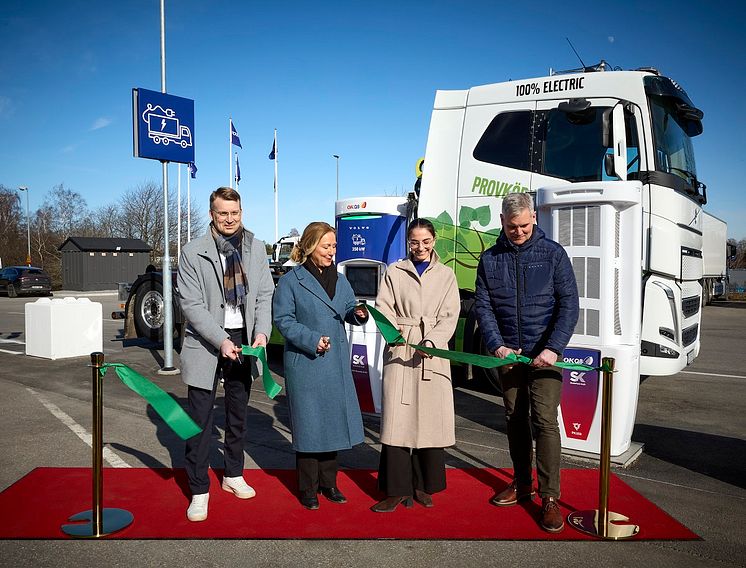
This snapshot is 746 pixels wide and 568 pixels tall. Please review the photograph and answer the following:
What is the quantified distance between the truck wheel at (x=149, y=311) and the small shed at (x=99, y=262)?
26619mm

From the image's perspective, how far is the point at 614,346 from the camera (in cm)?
491

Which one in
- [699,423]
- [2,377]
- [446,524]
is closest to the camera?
[446,524]

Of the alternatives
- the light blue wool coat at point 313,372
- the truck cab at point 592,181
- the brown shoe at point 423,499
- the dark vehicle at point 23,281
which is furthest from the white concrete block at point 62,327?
the dark vehicle at point 23,281

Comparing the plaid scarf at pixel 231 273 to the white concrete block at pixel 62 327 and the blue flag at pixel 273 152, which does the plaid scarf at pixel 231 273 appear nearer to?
the white concrete block at pixel 62 327

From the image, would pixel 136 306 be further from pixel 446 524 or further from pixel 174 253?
pixel 174 253

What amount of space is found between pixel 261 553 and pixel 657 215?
4598 millimetres

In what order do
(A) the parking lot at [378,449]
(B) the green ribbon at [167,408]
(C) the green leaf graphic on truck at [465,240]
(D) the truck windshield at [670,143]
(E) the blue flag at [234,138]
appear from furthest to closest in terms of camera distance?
(E) the blue flag at [234,138] < (C) the green leaf graphic on truck at [465,240] < (D) the truck windshield at [670,143] < (B) the green ribbon at [167,408] < (A) the parking lot at [378,449]

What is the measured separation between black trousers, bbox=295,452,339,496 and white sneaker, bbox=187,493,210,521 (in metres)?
0.61

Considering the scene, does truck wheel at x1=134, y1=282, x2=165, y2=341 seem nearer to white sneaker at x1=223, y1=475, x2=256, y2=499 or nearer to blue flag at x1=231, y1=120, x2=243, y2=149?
white sneaker at x1=223, y1=475, x2=256, y2=499

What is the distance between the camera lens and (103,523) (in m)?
3.65

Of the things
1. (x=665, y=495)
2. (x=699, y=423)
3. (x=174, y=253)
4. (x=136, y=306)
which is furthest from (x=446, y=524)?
(x=174, y=253)

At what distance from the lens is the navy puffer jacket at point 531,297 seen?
375 cm

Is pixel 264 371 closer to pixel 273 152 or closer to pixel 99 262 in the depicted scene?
pixel 273 152

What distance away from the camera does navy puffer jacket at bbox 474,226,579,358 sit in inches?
148
